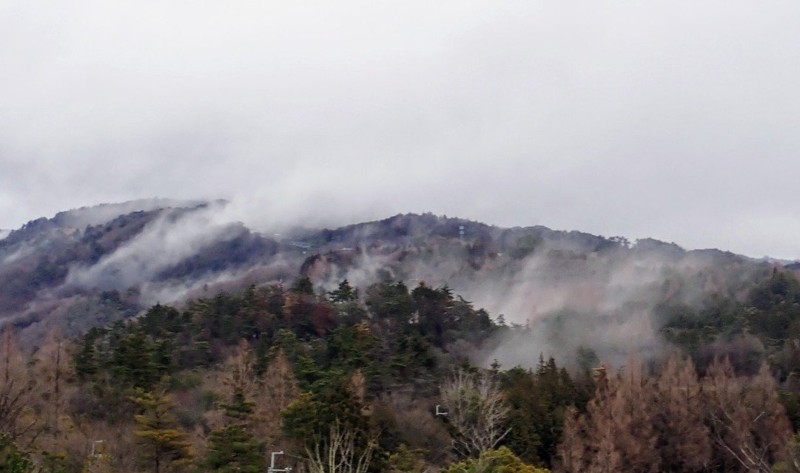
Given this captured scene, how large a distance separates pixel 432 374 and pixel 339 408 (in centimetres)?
1645

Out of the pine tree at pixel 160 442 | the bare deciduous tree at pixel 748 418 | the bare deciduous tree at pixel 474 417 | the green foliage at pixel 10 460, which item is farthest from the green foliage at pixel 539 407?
the green foliage at pixel 10 460

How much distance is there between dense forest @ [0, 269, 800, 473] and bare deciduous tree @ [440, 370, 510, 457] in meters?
0.10

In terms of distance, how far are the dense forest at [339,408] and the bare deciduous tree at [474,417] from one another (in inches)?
3.7

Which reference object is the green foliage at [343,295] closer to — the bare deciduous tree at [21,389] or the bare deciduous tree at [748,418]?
the bare deciduous tree at [21,389]

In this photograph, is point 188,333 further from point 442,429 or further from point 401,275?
point 401,275

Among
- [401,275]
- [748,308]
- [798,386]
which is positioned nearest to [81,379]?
[798,386]

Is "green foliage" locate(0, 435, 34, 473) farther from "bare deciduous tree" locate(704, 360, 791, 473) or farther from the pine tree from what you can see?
"bare deciduous tree" locate(704, 360, 791, 473)

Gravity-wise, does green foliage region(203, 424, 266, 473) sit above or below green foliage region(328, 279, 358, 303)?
below

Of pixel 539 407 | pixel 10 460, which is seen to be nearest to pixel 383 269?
pixel 539 407

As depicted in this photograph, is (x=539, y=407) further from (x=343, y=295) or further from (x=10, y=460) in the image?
(x=343, y=295)

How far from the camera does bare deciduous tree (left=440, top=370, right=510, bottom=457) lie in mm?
29266

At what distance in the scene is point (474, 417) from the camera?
31453mm

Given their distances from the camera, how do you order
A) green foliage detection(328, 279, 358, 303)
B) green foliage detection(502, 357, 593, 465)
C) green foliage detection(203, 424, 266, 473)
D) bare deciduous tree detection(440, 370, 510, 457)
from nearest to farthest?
green foliage detection(203, 424, 266, 473), bare deciduous tree detection(440, 370, 510, 457), green foliage detection(502, 357, 593, 465), green foliage detection(328, 279, 358, 303)

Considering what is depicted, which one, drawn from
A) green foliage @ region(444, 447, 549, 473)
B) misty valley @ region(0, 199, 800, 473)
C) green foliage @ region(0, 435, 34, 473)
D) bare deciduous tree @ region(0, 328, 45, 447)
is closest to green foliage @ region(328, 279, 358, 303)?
misty valley @ region(0, 199, 800, 473)
